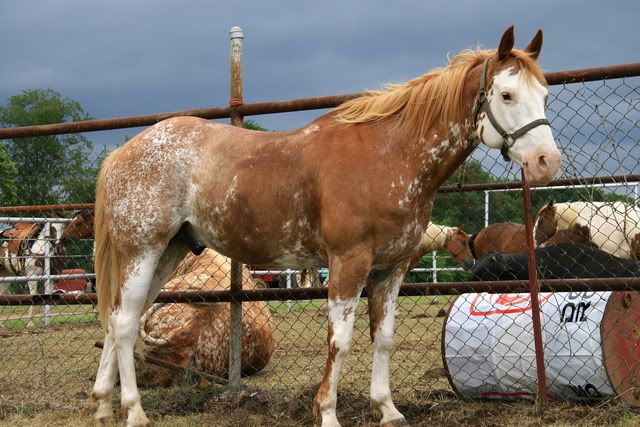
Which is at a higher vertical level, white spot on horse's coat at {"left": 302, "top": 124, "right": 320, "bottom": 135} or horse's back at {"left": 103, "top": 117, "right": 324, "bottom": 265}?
white spot on horse's coat at {"left": 302, "top": 124, "right": 320, "bottom": 135}

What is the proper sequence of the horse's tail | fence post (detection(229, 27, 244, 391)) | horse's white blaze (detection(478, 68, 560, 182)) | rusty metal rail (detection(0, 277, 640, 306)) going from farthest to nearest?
fence post (detection(229, 27, 244, 391))
the horse's tail
rusty metal rail (detection(0, 277, 640, 306))
horse's white blaze (detection(478, 68, 560, 182))

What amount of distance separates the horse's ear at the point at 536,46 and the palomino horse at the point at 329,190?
0.01 m

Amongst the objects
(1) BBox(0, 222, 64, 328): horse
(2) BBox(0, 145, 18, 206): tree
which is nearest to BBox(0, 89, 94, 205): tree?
(2) BBox(0, 145, 18, 206): tree

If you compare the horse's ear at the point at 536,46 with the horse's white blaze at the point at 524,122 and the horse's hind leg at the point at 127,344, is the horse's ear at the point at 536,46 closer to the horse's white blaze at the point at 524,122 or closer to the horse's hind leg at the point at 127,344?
the horse's white blaze at the point at 524,122

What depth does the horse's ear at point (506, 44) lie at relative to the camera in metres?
3.69

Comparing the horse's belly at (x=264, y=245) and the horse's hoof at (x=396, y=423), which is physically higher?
the horse's belly at (x=264, y=245)

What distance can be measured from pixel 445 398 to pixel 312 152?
75.1 inches

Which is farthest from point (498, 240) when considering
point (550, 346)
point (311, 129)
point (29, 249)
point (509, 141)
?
point (509, 141)

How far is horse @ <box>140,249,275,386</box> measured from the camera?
217 inches

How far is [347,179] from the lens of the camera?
12.6 ft

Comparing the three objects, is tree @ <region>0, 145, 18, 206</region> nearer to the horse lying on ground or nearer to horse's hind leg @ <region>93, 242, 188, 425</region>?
the horse lying on ground

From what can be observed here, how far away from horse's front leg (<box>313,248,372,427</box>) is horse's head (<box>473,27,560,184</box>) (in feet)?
2.84

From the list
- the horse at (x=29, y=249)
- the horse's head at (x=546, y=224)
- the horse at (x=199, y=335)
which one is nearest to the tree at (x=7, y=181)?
the horse at (x=29, y=249)

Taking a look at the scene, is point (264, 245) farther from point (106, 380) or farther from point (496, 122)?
point (496, 122)
